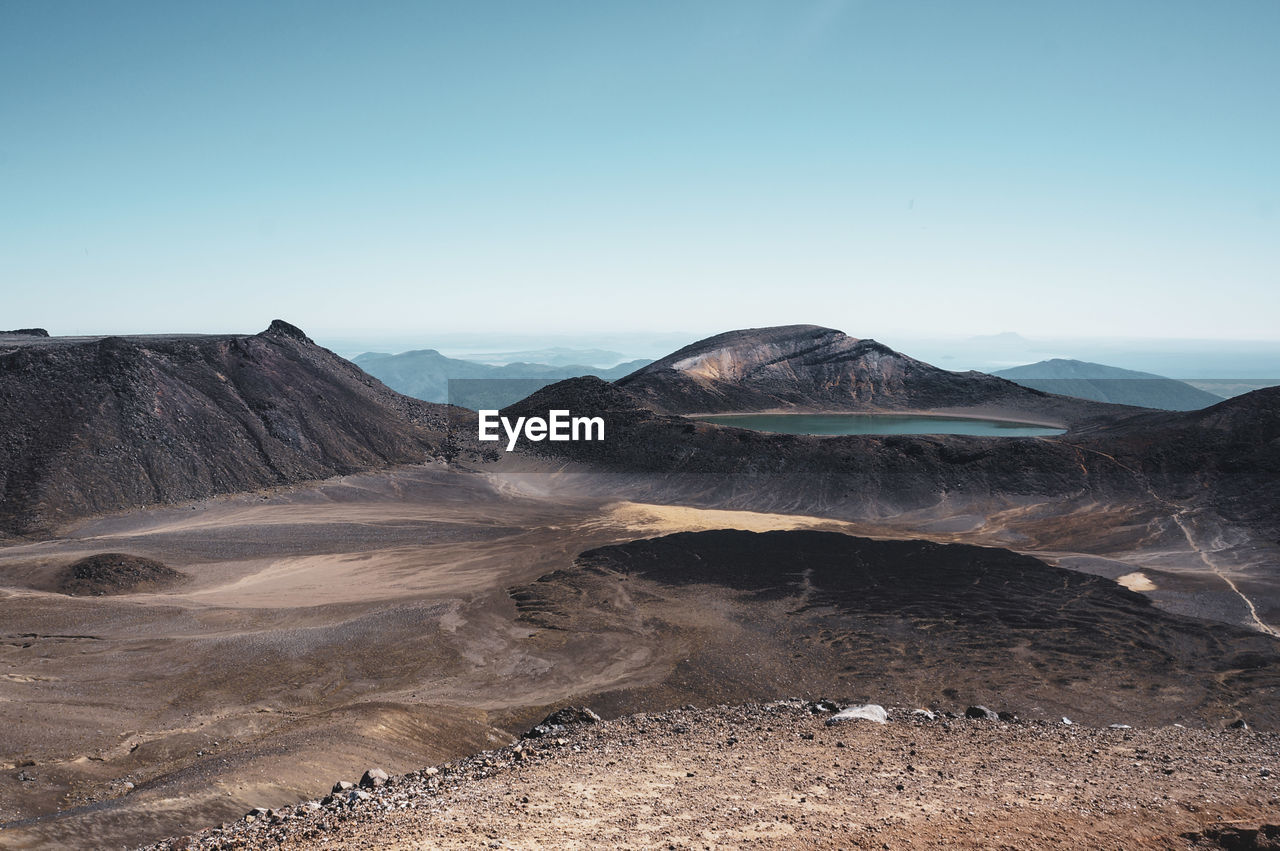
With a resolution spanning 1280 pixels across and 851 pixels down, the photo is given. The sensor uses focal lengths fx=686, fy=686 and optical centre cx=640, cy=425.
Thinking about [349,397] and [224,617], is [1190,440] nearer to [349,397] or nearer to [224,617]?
[224,617]

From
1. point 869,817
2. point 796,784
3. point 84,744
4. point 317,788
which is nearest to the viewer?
point 869,817

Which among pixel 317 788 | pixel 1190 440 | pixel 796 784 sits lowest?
pixel 317 788

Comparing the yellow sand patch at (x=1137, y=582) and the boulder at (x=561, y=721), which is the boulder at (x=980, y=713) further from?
the yellow sand patch at (x=1137, y=582)

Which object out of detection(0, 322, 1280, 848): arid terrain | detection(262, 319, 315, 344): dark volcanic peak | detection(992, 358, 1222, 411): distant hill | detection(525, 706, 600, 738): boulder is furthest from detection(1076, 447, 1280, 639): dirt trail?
detection(992, 358, 1222, 411): distant hill

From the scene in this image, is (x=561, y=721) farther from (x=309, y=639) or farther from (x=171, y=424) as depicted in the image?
(x=171, y=424)

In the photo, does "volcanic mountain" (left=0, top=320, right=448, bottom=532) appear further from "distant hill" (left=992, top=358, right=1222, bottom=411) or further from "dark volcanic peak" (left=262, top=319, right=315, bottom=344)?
"distant hill" (left=992, top=358, right=1222, bottom=411)

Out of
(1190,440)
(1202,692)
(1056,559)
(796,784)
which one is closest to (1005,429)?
(1190,440)
